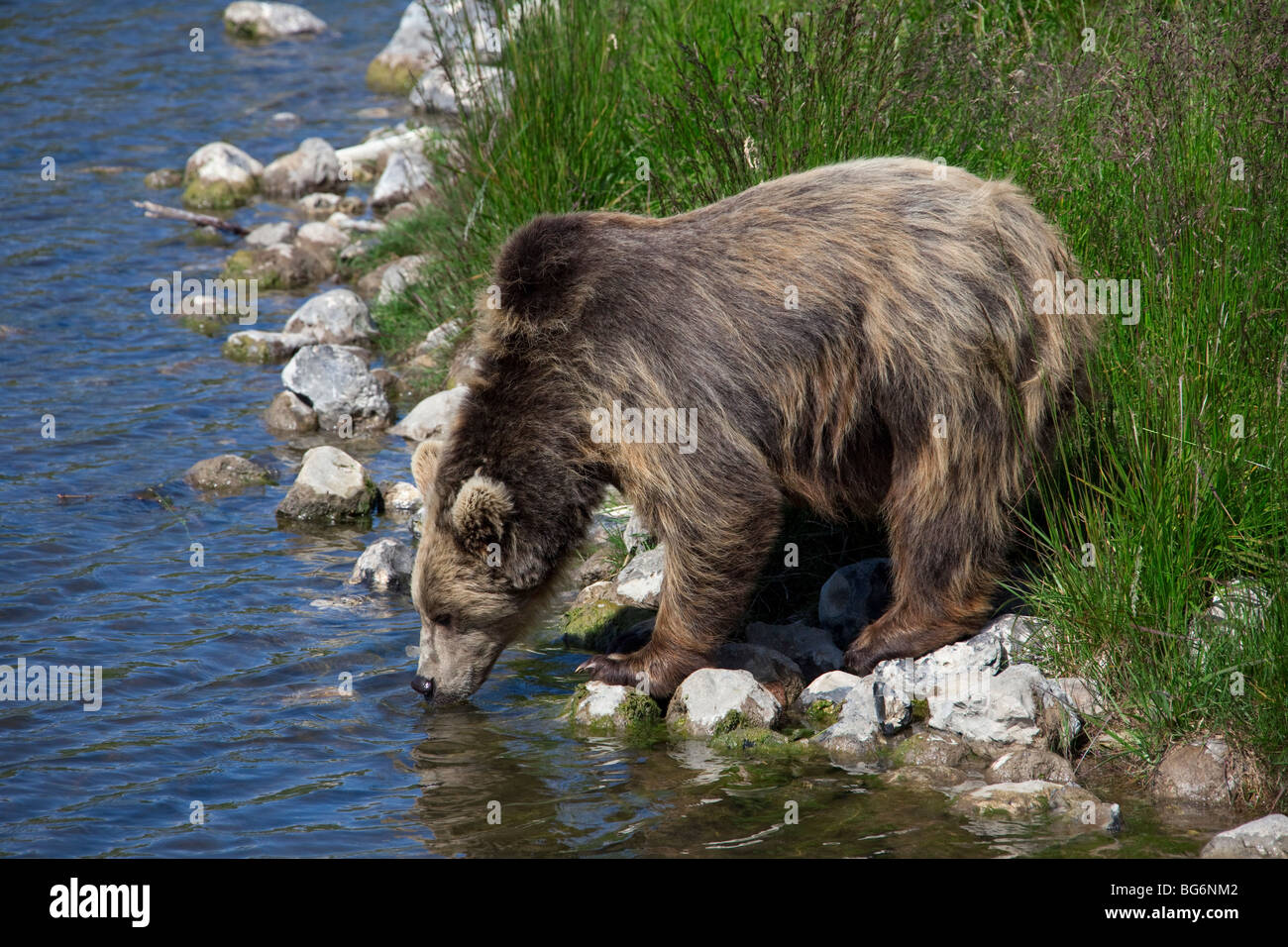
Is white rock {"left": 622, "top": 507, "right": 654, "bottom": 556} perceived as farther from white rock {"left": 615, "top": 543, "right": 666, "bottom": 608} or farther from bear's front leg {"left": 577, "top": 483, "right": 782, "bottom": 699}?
bear's front leg {"left": 577, "top": 483, "right": 782, "bottom": 699}

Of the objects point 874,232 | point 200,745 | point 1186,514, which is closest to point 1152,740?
point 1186,514

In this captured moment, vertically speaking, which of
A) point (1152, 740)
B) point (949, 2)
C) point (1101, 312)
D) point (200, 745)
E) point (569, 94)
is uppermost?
point (949, 2)

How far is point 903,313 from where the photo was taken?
5691 mm

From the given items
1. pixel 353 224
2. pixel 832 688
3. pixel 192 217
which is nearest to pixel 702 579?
pixel 832 688

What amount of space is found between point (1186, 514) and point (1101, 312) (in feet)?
3.51

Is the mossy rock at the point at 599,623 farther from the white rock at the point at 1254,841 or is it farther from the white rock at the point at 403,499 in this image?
the white rock at the point at 1254,841

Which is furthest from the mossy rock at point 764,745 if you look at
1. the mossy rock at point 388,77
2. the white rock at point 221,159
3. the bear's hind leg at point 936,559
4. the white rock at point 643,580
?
the mossy rock at point 388,77

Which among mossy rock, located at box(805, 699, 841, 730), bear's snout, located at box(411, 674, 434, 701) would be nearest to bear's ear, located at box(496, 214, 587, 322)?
bear's snout, located at box(411, 674, 434, 701)

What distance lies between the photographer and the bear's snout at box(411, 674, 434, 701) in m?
6.22

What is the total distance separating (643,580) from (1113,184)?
3185 millimetres

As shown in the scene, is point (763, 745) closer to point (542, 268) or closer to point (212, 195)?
point (542, 268)

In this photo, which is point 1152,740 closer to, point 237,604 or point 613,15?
point 237,604

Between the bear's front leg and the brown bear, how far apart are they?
→ 0.4 inches

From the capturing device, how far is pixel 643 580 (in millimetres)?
7238
